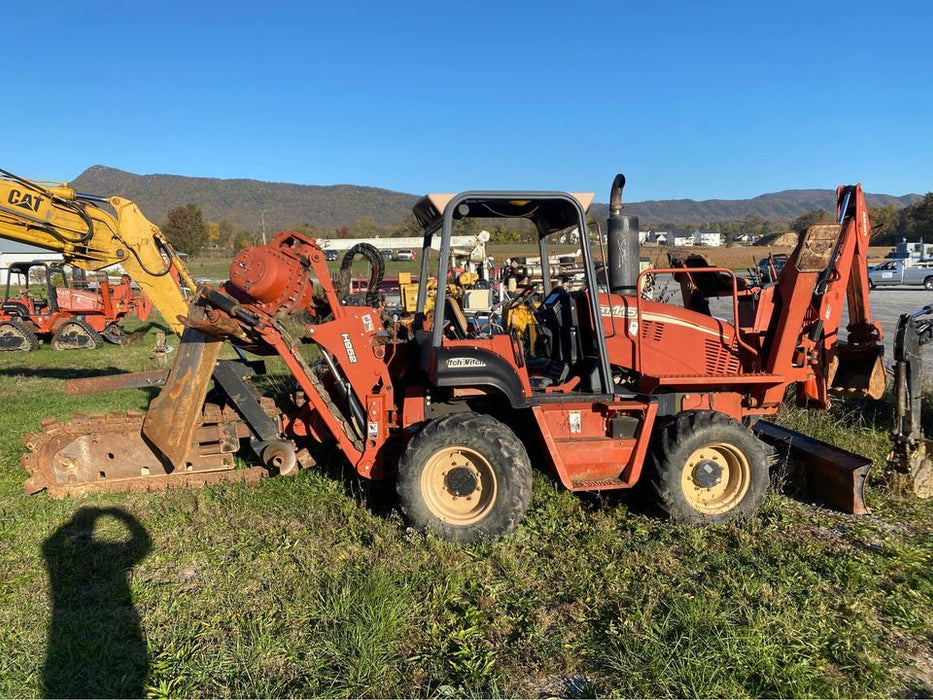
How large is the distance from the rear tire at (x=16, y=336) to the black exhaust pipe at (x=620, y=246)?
16.2 metres

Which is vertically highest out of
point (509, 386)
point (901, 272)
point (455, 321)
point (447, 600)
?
Result: point (901, 272)

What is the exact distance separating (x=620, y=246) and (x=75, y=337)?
16.2 meters

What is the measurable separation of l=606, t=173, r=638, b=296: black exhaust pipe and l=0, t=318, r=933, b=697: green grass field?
1.89 metres

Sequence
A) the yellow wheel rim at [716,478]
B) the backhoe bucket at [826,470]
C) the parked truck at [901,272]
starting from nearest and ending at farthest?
1. the yellow wheel rim at [716,478]
2. the backhoe bucket at [826,470]
3. the parked truck at [901,272]

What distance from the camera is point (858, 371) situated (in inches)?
216

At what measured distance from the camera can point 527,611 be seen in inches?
146

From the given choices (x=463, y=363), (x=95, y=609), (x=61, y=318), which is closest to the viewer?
(x=95, y=609)

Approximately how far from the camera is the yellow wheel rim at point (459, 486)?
4.55m

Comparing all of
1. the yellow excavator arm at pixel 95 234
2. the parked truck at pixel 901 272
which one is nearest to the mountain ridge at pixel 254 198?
the parked truck at pixel 901 272

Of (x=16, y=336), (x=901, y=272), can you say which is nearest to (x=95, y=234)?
(x=16, y=336)

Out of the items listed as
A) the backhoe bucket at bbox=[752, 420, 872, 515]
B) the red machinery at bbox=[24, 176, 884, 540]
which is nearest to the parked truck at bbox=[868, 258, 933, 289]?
the backhoe bucket at bbox=[752, 420, 872, 515]

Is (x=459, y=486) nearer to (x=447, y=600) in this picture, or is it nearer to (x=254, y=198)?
(x=447, y=600)

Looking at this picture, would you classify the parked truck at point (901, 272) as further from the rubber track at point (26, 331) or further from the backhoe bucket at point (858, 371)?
the rubber track at point (26, 331)

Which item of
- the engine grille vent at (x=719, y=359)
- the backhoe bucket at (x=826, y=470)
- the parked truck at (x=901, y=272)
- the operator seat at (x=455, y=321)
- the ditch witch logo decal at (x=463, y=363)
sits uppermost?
the parked truck at (x=901, y=272)
